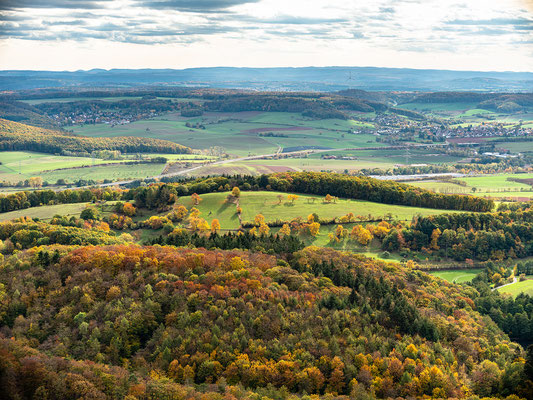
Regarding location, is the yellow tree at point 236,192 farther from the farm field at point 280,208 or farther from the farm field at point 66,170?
the farm field at point 66,170

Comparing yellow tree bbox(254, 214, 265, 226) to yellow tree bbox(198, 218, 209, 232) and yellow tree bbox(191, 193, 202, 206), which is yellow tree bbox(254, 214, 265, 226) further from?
yellow tree bbox(191, 193, 202, 206)

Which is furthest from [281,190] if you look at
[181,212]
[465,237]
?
[465,237]

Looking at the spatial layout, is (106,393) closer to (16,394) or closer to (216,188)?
(16,394)

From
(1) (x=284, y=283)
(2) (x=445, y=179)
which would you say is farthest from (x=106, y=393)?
(2) (x=445, y=179)

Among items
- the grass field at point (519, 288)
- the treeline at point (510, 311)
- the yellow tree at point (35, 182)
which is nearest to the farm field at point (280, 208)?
the grass field at point (519, 288)

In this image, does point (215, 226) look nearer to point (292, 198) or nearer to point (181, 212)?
point (181, 212)

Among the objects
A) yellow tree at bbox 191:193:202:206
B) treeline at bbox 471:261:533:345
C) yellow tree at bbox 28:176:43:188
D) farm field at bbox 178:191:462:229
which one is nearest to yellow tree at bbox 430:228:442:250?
farm field at bbox 178:191:462:229

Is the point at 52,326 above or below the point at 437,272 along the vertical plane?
above
